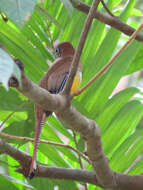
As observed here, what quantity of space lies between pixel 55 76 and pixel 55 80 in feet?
0.08

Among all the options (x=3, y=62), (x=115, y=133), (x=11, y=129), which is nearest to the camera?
(x=3, y=62)

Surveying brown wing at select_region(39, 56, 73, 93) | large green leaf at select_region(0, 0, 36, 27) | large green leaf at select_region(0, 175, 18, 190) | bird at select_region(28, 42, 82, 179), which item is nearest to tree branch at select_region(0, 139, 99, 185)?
bird at select_region(28, 42, 82, 179)

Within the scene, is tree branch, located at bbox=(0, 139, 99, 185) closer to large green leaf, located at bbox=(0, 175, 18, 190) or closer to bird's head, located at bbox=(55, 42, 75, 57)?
large green leaf, located at bbox=(0, 175, 18, 190)

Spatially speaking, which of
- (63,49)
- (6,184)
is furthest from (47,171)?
(63,49)

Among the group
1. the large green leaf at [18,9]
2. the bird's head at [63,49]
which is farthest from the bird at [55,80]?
the large green leaf at [18,9]

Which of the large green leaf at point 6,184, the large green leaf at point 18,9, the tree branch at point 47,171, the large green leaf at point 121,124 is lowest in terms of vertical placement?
the large green leaf at point 6,184

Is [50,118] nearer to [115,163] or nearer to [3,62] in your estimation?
[115,163]

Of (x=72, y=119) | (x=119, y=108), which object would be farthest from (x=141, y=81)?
(x=72, y=119)

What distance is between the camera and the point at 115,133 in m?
1.08

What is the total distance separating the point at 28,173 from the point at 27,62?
327mm

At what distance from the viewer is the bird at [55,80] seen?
3.05 feet

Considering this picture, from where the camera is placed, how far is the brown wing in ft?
3.34

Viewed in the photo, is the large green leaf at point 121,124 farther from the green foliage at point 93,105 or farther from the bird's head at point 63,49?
the bird's head at point 63,49

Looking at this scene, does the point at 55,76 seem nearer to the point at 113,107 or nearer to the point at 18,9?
the point at 113,107
